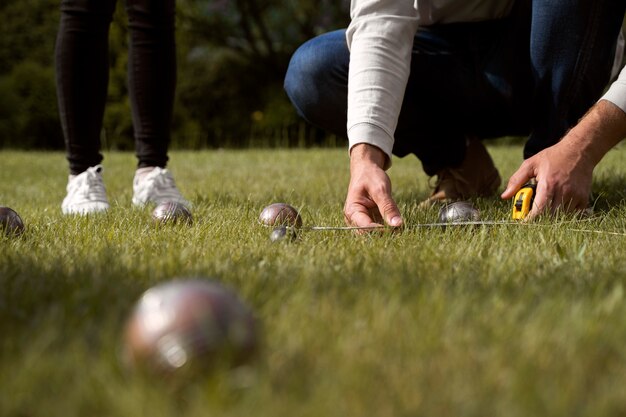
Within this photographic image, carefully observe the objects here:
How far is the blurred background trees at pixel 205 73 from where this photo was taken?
1125 centimetres

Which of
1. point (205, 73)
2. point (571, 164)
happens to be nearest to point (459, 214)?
point (571, 164)

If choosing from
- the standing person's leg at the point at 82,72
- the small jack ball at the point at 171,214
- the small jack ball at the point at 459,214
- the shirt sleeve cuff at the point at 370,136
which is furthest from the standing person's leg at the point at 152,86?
the small jack ball at the point at 459,214

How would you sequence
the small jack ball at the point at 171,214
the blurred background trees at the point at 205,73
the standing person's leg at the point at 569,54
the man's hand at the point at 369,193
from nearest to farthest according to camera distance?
the man's hand at the point at 369,193
the small jack ball at the point at 171,214
the standing person's leg at the point at 569,54
the blurred background trees at the point at 205,73

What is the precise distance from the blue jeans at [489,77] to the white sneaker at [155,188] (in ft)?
2.13

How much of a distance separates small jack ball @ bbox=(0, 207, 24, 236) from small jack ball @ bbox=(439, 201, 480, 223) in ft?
4.15

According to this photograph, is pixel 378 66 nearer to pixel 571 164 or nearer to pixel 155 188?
pixel 571 164

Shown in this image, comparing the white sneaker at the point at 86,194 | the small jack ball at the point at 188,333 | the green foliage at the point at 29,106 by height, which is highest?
the small jack ball at the point at 188,333

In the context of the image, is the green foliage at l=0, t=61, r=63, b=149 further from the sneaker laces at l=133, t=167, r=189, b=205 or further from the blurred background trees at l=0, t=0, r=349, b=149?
the sneaker laces at l=133, t=167, r=189, b=205

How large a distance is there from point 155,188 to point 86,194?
26 centimetres

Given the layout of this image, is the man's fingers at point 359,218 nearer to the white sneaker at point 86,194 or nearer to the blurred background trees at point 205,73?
the white sneaker at point 86,194

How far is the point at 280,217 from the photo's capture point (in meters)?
2.27

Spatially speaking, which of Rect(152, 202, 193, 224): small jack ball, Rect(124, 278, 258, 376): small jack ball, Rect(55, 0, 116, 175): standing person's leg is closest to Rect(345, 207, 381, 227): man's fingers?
Rect(152, 202, 193, 224): small jack ball

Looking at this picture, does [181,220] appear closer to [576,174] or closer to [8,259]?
[8,259]

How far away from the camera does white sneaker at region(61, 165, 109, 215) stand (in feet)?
9.20
